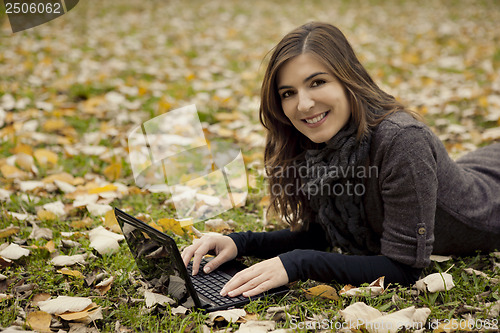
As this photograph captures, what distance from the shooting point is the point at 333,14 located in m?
9.40

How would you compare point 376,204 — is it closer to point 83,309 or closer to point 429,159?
point 429,159

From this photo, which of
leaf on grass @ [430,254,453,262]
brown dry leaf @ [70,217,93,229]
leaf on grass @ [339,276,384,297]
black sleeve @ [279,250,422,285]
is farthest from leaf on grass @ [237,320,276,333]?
brown dry leaf @ [70,217,93,229]

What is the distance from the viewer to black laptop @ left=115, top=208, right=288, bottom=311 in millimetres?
1702

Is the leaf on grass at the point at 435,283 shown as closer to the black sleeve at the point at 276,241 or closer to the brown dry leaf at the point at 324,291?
the brown dry leaf at the point at 324,291

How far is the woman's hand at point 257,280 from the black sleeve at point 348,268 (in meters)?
0.06

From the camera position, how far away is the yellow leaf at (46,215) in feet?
8.77

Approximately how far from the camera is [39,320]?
1.77 m

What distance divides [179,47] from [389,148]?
586 centimetres

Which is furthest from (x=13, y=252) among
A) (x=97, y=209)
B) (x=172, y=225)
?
(x=172, y=225)

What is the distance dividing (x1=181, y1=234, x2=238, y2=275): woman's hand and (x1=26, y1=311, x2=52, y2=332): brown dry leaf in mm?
577

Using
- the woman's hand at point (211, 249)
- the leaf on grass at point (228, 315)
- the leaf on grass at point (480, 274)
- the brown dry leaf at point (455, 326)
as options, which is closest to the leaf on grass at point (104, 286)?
the woman's hand at point (211, 249)

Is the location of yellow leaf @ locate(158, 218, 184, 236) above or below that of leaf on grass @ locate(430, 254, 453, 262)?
above

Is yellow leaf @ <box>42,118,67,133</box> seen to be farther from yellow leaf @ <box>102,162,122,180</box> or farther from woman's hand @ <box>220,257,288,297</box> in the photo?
woman's hand @ <box>220,257,288,297</box>

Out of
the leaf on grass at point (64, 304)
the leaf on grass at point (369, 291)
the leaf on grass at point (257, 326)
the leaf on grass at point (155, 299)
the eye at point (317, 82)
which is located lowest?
the leaf on grass at point (369, 291)
